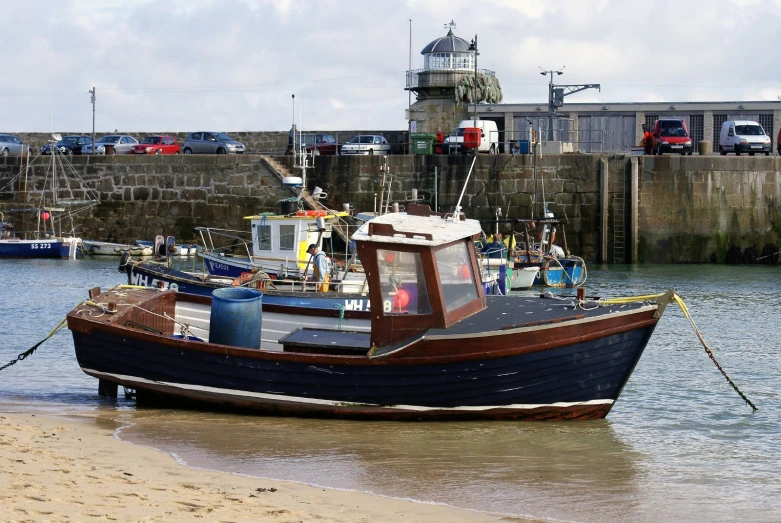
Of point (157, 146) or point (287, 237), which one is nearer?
point (287, 237)

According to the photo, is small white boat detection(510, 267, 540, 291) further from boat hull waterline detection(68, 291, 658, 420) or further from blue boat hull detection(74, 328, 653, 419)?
blue boat hull detection(74, 328, 653, 419)

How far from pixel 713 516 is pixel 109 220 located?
3146 centimetres

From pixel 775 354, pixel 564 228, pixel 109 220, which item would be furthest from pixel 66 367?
pixel 109 220

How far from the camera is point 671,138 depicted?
34.5 metres

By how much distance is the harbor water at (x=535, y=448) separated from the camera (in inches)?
339

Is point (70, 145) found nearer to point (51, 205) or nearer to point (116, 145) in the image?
point (116, 145)

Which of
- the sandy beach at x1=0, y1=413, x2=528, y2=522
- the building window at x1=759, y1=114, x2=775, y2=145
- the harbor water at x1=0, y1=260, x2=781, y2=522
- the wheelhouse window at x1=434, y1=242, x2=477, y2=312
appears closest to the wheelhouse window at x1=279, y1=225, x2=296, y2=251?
the harbor water at x1=0, y1=260, x2=781, y2=522

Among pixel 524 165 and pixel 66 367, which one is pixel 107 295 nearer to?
pixel 66 367

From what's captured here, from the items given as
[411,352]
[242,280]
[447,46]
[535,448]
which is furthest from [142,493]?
[447,46]

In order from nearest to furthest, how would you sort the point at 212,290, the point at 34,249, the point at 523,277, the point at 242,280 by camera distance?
the point at 242,280 → the point at 212,290 → the point at 523,277 → the point at 34,249

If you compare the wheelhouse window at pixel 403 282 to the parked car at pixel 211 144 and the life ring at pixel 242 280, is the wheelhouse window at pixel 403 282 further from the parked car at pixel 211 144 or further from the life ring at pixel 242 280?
the parked car at pixel 211 144

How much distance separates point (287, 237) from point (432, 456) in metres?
9.93

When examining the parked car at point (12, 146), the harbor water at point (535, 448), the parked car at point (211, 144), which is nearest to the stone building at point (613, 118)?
the parked car at point (211, 144)

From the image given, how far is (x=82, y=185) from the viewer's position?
37.6 m
